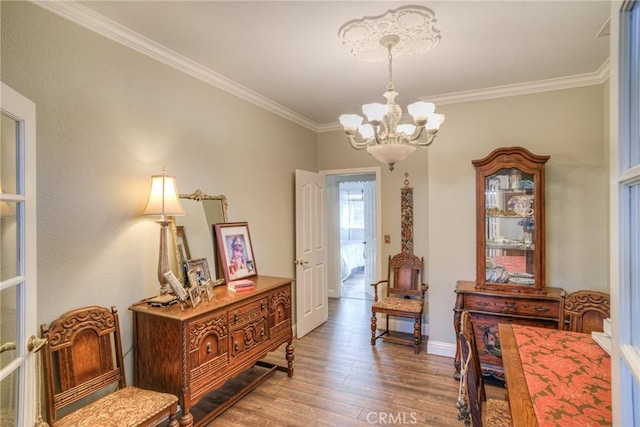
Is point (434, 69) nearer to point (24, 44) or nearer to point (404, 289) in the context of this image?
point (404, 289)

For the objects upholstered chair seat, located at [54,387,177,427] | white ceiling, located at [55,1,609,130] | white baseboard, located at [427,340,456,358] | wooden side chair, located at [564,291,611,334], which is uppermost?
white ceiling, located at [55,1,609,130]

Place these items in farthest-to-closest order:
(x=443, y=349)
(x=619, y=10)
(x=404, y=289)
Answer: (x=404, y=289), (x=443, y=349), (x=619, y=10)

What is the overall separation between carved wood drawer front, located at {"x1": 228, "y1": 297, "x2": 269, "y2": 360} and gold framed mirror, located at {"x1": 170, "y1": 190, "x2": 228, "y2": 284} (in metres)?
0.43

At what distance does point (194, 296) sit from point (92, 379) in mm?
697

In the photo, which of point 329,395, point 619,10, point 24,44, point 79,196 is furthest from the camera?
point 329,395

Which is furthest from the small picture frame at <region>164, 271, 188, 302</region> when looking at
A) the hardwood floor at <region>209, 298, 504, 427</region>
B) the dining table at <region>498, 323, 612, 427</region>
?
the dining table at <region>498, 323, 612, 427</region>

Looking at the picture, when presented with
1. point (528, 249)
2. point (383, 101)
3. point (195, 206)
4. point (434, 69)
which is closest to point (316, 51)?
point (434, 69)

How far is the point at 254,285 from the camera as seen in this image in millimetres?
2738

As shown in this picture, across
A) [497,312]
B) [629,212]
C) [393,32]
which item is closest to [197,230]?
[393,32]

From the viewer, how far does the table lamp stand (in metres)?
2.17

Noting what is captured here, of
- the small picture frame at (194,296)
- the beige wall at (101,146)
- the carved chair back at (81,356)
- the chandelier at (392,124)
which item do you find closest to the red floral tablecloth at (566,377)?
the chandelier at (392,124)

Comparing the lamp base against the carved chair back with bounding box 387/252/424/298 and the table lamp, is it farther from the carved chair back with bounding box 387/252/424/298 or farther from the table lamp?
the carved chair back with bounding box 387/252/424/298

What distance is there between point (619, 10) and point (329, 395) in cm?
283

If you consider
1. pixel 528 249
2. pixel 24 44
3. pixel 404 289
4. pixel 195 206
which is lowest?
pixel 404 289
